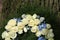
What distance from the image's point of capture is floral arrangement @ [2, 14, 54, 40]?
1.55m

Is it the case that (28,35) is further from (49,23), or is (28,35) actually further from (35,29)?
(49,23)

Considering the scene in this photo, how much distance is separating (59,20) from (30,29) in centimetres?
30

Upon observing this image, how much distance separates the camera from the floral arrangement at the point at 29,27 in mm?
1548

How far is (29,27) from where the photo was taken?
1.57 metres

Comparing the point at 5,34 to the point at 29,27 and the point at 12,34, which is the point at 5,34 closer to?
the point at 12,34

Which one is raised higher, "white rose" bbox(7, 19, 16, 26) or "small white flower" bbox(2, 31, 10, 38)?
"white rose" bbox(7, 19, 16, 26)

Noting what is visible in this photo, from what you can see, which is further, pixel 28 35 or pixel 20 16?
pixel 20 16

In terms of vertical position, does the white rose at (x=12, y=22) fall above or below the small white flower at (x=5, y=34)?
above

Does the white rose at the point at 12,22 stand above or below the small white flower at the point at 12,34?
above

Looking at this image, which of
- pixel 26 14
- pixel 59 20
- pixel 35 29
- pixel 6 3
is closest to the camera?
pixel 35 29

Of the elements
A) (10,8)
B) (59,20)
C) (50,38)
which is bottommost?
(50,38)

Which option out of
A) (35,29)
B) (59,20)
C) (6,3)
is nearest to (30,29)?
(35,29)

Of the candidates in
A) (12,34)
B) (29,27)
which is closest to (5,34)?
(12,34)

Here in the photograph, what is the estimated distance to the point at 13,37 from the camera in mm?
1562
